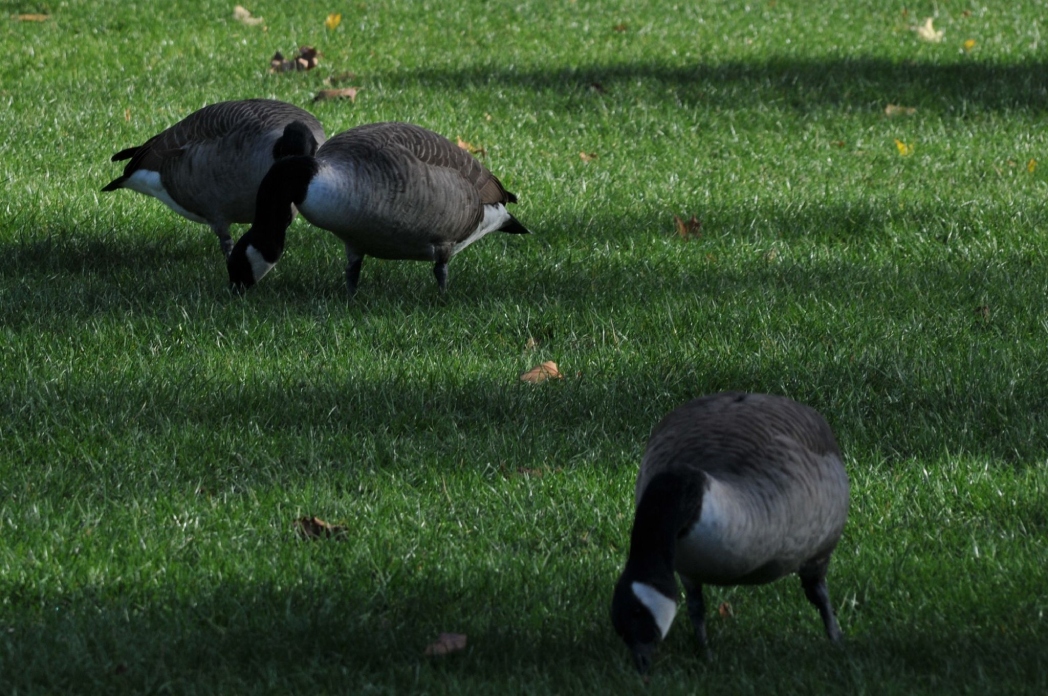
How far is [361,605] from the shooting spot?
163 inches

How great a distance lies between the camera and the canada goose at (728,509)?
3.21 m

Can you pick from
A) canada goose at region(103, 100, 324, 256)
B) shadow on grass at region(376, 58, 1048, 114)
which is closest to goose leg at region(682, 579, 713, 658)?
canada goose at region(103, 100, 324, 256)

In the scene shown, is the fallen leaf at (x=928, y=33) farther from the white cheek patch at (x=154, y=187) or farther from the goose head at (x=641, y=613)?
the goose head at (x=641, y=613)

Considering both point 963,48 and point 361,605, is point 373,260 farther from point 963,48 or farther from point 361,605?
Answer: point 963,48

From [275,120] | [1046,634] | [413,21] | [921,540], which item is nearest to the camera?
[1046,634]

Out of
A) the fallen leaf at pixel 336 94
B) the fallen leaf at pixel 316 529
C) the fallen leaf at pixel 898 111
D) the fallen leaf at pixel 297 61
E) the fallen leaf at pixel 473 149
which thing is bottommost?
the fallen leaf at pixel 898 111

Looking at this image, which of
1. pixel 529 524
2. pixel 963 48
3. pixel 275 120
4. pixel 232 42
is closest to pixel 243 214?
pixel 275 120

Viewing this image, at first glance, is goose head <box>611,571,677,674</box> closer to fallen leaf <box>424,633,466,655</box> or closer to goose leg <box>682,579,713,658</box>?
goose leg <box>682,579,713,658</box>

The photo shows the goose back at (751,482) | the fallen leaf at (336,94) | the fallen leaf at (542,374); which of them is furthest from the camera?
the fallen leaf at (336,94)

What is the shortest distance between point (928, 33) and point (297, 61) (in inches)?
248

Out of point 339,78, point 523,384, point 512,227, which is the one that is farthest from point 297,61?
point 523,384

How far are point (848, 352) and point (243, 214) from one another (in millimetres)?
3385

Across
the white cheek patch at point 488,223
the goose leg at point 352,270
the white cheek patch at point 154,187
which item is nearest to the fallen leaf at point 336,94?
the white cheek patch at point 154,187

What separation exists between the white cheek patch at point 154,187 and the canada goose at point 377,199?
1032mm
